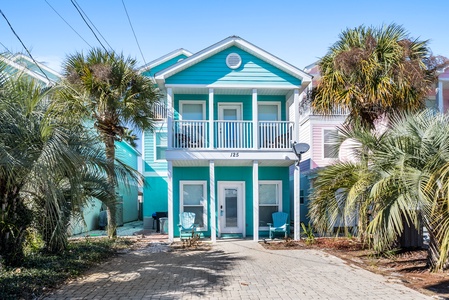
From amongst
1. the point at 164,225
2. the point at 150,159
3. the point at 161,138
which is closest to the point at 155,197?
the point at 150,159

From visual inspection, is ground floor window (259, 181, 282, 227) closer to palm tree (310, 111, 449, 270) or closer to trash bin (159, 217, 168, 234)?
trash bin (159, 217, 168, 234)

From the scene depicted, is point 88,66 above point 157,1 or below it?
below

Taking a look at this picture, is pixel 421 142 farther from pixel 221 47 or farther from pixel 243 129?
pixel 221 47

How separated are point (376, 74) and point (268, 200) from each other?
6.05 m

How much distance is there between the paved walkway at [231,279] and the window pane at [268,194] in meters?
4.03

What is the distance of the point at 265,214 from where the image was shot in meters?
14.1

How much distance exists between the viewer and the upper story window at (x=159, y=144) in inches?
698

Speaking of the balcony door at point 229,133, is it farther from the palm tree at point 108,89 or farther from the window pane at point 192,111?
the palm tree at point 108,89

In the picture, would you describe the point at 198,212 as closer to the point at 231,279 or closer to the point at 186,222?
the point at 186,222

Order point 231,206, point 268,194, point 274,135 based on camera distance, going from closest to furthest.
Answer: point 274,135 → point 231,206 → point 268,194

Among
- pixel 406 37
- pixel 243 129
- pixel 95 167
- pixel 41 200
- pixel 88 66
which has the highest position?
pixel 406 37

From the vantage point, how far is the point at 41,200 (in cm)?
757

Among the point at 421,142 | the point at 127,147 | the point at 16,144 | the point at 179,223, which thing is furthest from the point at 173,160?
the point at 127,147

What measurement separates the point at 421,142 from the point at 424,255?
148 inches
